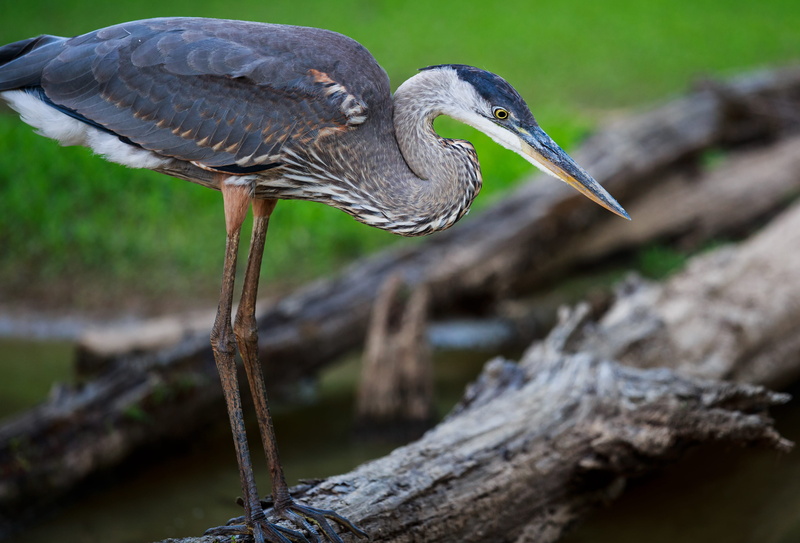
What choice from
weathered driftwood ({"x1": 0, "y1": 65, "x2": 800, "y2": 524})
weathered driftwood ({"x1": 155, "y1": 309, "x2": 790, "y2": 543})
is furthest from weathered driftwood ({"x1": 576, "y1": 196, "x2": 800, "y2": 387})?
weathered driftwood ({"x1": 155, "y1": 309, "x2": 790, "y2": 543})

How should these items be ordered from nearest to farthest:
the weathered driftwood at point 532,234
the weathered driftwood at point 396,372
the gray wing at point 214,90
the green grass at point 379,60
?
the gray wing at point 214,90 < the weathered driftwood at point 396,372 < the weathered driftwood at point 532,234 < the green grass at point 379,60

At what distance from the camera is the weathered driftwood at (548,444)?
365cm

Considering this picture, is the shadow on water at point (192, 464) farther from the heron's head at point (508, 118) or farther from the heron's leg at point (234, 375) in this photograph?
the heron's head at point (508, 118)

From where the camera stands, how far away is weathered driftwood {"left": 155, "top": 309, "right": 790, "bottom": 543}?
3646 mm

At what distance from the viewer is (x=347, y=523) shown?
3297 millimetres

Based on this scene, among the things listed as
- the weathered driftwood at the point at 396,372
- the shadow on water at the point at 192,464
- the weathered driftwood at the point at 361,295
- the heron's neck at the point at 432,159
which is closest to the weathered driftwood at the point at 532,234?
the weathered driftwood at the point at 361,295

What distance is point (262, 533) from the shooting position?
127 inches

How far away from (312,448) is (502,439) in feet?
7.09

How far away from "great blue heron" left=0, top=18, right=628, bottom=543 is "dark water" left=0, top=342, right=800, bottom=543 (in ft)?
6.14

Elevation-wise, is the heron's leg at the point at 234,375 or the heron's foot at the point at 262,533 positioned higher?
the heron's leg at the point at 234,375

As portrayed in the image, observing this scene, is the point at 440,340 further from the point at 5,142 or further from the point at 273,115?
the point at 5,142

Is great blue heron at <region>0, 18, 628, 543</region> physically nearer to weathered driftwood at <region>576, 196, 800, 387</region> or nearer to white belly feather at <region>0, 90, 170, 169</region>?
white belly feather at <region>0, 90, 170, 169</region>

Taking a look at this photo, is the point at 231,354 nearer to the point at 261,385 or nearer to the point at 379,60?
the point at 261,385

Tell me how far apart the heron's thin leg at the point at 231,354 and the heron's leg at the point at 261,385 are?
104 mm
